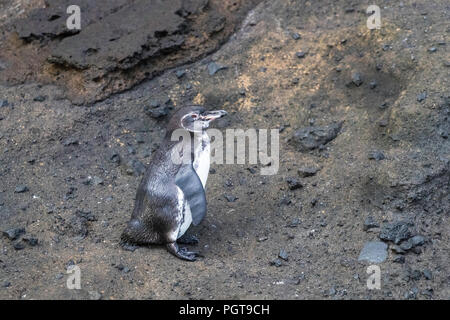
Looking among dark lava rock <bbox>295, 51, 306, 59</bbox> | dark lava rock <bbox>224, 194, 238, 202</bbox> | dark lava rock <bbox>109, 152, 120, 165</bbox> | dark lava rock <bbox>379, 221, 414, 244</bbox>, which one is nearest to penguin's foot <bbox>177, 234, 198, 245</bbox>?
dark lava rock <bbox>224, 194, 238, 202</bbox>

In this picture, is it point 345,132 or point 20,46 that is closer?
point 345,132

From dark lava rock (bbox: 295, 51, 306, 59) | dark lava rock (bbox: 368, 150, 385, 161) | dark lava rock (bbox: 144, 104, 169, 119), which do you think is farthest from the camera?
dark lava rock (bbox: 295, 51, 306, 59)

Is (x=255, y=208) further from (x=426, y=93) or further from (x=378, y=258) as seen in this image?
(x=426, y=93)

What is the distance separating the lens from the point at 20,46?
7051 mm

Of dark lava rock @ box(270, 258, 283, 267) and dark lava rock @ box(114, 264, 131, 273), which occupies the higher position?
dark lava rock @ box(114, 264, 131, 273)

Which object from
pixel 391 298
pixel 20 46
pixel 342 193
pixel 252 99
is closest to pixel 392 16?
pixel 252 99

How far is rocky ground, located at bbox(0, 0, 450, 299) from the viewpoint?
465cm

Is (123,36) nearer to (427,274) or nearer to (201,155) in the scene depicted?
(201,155)

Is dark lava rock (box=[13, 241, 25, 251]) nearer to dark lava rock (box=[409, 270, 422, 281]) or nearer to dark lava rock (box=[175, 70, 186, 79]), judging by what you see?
dark lava rock (box=[175, 70, 186, 79])

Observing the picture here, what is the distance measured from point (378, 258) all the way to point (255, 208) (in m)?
1.15

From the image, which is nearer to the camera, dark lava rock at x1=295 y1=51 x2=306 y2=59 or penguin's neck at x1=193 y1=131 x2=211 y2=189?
penguin's neck at x1=193 y1=131 x2=211 y2=189

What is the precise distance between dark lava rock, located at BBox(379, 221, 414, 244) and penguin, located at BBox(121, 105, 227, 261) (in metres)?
1.28

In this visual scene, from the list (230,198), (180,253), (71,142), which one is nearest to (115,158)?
(71,142)

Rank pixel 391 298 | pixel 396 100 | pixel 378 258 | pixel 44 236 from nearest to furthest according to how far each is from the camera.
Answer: pixel 391 298, pixel 378 258, pixel 44 236, pixel 396 100
